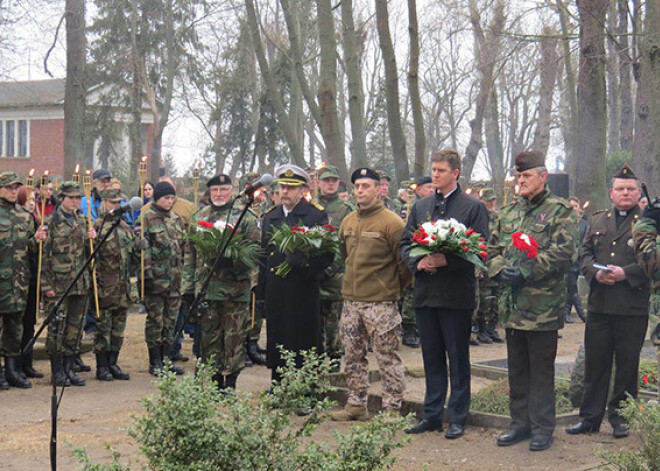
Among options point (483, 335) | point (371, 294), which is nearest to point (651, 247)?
point (371, 294)

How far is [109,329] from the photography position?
10.9 metres

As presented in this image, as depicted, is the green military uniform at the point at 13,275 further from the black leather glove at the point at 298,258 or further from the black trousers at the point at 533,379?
the black trousers at the point at 533,379

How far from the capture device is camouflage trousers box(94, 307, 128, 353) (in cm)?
1088

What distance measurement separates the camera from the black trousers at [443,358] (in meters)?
8.02

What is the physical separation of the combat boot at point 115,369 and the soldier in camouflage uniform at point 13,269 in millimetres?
987

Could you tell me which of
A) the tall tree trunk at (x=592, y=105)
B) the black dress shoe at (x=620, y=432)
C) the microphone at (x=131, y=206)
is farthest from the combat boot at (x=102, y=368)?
the tall tree trunk at (x=592, y=105)

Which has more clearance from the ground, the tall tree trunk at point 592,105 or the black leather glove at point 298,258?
the tall tree trunk at point 592,105

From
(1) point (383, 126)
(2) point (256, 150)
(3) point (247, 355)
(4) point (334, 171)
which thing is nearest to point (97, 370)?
(3) point (247, 355)

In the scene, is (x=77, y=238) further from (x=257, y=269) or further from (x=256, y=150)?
(x=256, y=150)

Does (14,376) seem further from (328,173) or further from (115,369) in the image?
(328,173)

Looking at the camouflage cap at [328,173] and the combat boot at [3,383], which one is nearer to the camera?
the combat boot at [3,383]

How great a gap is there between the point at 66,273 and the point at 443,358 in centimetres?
466

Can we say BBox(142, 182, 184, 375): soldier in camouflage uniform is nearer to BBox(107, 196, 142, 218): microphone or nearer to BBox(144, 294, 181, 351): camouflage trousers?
BBox(144, 294, 181, 351): camouflage trousers

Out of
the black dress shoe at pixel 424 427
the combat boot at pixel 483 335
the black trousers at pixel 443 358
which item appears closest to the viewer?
the black trousers at pixel 443 358
